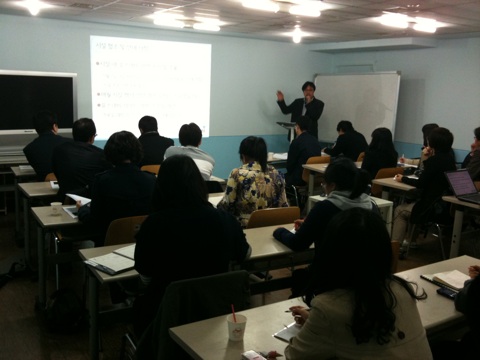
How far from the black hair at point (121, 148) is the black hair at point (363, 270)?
6.41 ft

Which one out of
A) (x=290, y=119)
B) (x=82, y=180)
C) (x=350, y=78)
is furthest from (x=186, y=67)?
(x=82, y=180)

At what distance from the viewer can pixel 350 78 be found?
871 centimetres

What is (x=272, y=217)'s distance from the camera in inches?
131

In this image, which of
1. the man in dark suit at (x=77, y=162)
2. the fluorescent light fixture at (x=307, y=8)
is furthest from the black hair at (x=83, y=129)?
the fluorescent light fixture at (x=307, y=8)

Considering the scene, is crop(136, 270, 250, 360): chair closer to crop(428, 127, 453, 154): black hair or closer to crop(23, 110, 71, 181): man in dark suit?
crop(23, 110, 71, 181): man in dark suit

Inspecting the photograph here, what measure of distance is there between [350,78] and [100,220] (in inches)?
262

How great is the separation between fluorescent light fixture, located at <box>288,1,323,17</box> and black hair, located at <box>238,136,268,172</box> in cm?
204

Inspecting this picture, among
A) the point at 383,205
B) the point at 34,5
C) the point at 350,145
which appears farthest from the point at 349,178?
the point at 34,5

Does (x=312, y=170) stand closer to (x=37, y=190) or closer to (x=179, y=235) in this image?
(x=37, y=190)

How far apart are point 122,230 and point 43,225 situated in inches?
23.0

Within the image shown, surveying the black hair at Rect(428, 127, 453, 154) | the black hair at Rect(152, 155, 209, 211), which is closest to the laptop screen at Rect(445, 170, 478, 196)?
the black hair at Rect(428, 127, 453, 154)

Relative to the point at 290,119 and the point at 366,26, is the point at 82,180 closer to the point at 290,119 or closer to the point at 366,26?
the point at 366,26

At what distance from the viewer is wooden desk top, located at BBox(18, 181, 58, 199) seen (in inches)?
159

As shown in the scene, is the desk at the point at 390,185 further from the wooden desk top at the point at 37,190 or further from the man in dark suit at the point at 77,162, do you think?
the wooden desk top at the point at 37,190
